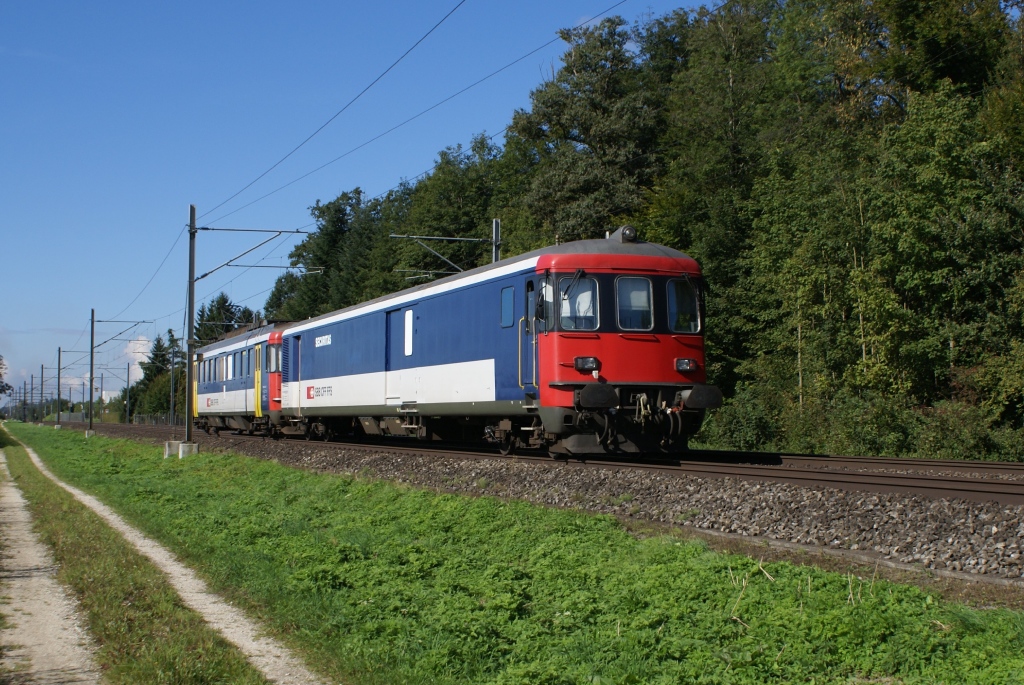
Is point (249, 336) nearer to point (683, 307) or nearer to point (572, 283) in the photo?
point (572, 283)

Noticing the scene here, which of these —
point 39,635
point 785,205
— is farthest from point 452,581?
point 785,205

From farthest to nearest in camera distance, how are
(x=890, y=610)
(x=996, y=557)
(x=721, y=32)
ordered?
(x=721, y=32) → (x=996, y=557) → (x=890, y=610)

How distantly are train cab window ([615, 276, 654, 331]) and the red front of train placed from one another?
0.02m

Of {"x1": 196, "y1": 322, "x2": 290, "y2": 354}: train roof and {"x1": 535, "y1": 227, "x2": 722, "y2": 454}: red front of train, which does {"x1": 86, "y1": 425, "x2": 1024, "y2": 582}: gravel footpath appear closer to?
{"x1": 535, "y1": 227, "x2": 722, "y2": 454}: red front of train

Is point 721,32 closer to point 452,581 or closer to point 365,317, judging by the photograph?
point 365,317

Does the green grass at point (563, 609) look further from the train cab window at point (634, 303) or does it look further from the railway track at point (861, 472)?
the train cab window at point (634, 303)

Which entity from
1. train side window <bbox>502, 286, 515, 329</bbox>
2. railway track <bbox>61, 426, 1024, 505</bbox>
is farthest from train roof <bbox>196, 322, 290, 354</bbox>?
train side window <bbox>502, 286, 515, 329</bbox>

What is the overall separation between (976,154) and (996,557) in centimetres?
2060

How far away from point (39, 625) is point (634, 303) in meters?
10.3

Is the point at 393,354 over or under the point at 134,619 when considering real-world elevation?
over

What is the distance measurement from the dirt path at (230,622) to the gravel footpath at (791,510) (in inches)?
184

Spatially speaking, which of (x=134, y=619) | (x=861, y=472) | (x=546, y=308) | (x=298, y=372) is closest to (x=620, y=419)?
(x=546, y=308)

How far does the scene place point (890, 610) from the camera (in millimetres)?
6336

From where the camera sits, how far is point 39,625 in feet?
22.4
